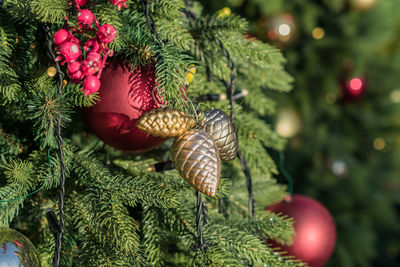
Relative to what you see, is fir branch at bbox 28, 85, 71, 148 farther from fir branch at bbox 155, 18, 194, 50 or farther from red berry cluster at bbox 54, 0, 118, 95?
fir branch at bbox 155, 18, 194, 50

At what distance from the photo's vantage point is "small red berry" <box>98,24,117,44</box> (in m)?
0.39

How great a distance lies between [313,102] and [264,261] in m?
1.27

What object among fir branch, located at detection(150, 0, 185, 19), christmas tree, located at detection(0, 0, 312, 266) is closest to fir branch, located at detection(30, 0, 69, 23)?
christmas tree, located at detection(0, 0, 312, 266)

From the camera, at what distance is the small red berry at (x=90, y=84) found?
40 cm

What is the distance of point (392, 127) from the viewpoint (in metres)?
1.80

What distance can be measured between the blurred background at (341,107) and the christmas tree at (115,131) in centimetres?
97

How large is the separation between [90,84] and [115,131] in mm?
74

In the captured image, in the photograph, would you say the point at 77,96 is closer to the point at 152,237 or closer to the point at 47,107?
the point at 47,107

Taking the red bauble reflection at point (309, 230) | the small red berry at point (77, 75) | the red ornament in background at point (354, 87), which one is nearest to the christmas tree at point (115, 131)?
the small red berry at point (77, 75)

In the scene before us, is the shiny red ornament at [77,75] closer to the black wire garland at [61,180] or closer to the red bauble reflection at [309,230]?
the black wire garland at [61,180]

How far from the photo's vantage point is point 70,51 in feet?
1.29

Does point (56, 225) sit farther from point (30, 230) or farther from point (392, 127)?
point (392, 127)

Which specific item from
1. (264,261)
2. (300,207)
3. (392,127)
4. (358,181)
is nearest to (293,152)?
(358,181)

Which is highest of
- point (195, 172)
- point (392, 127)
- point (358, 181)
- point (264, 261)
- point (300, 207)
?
point (195, 172)
